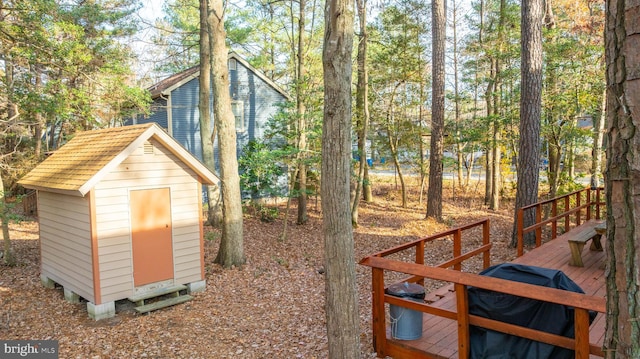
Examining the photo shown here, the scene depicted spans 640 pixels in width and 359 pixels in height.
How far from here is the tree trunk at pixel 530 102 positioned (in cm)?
973

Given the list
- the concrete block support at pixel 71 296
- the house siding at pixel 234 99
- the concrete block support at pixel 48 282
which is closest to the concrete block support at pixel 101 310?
the concrete block support at pixel 71 296

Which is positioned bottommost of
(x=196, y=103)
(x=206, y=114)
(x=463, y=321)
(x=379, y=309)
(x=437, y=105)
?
(x=379, y=309)

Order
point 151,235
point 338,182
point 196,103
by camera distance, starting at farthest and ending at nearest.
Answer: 1. point 196,103
2. point 151,235
3. point 338,182

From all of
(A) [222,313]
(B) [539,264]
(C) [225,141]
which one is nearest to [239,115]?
(C) [225,141]

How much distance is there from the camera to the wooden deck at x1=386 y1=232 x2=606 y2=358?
4.50 metres

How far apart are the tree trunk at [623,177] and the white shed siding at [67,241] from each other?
284 inches

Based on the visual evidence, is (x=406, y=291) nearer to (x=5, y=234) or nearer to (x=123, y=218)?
(x=123, y=218)

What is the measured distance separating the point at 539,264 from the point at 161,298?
22.4ft

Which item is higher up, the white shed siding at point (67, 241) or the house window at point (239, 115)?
the house window at point (239, 115)

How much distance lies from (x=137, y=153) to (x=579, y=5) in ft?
53.3

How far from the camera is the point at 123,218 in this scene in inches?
287

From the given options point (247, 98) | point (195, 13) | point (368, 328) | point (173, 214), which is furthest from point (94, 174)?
point (195, 13)

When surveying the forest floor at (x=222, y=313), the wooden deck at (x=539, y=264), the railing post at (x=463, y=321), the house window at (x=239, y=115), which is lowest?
the forest floor at (x=222, y=313)

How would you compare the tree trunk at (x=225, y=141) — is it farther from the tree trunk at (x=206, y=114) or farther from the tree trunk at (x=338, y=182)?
the tree trunk at (x=338, y=182)
